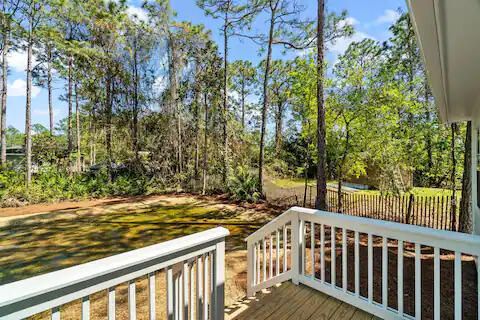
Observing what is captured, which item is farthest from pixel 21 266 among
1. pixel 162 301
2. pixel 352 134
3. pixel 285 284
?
pixel 352 134

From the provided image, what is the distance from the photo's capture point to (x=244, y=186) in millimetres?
9773

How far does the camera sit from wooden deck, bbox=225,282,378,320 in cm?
207

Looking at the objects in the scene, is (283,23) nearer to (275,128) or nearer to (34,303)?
(275,128)

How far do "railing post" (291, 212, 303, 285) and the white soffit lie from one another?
5.49 feet

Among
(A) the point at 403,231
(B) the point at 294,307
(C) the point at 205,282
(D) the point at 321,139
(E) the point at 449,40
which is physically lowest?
(B) the point at 294,307

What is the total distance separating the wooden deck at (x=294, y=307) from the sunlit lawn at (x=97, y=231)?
273cm

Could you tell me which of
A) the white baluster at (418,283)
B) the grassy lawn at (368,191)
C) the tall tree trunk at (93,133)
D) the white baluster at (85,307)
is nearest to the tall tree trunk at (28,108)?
the tall tree trunk at (93,133)

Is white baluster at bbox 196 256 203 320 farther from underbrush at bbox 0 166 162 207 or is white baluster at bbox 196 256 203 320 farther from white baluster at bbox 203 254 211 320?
underbrush at bbox 0 166 162 207

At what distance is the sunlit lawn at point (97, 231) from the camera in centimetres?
456

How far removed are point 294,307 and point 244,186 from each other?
7.60 meters

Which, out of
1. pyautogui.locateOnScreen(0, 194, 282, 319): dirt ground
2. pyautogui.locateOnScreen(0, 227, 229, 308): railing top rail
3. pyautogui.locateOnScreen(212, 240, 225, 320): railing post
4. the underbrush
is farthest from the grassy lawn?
pyautogui.locateOnScreen(0, 227, 229, 308): railing top rail

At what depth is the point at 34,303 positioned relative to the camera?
0.84m

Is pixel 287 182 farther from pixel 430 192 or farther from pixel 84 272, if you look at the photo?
pixel 84 272

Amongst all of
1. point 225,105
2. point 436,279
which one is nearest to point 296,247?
point 436,279
